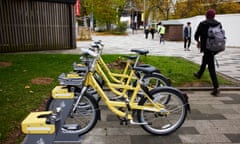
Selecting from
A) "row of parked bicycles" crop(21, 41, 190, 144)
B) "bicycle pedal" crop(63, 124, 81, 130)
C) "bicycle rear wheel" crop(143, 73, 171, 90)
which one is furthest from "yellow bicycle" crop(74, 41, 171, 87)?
"bicycle pedal" crop(63, 124, 81, 130)

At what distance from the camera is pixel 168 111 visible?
3717 mm

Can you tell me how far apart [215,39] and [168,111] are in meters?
2.56

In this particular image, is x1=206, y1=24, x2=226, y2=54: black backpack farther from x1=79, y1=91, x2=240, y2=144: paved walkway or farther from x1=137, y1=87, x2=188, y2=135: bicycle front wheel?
x1=137, y1=87, x2=188, y2=135: bicycle front wheel

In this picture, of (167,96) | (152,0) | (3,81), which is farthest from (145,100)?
(152,0)

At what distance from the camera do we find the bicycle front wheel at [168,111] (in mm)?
3615

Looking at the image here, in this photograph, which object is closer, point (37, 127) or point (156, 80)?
point (37, 127)

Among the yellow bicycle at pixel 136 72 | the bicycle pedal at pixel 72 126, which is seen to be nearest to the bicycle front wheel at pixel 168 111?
the yellow bicycle at pixel 136 72

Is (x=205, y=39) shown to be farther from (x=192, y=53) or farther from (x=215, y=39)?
(x=192, y=53)

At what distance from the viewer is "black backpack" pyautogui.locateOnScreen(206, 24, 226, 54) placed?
5465 mm

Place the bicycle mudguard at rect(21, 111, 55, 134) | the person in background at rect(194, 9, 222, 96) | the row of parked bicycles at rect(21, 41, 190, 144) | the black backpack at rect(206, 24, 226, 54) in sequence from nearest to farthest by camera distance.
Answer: the bicycle mudguard at rect(21, 111, 55, 134)
the row of parked bicycles at rect(21, 41, 190, 144)
the black backpack at rect(206, 24, 226, 54)
the person in background at rect(194, 9, 222, 96)

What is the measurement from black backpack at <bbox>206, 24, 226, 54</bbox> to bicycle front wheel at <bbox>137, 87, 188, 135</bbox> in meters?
2.35

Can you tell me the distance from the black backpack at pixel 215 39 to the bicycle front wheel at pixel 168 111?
2347 mm

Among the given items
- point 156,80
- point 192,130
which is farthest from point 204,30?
point 192,130

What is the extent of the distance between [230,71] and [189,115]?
4.85 m
